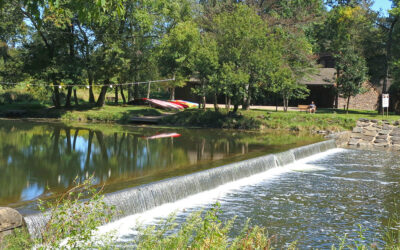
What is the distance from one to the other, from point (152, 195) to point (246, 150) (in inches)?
340

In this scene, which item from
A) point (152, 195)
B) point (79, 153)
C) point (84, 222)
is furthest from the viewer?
point (79, 153)

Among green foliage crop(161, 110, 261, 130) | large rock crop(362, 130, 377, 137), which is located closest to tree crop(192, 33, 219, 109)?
green foliage crop(161, 110, 261, 130)

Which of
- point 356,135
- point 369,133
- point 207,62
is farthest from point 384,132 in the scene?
→ point 207,62

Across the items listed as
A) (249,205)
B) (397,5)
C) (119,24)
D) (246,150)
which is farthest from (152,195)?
(397,5)

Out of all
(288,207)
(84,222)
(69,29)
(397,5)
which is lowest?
(288,207)

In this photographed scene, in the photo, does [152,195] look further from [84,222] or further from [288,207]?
[84,222]

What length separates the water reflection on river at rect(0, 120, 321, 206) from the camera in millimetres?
10797

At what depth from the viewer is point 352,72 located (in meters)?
33.0

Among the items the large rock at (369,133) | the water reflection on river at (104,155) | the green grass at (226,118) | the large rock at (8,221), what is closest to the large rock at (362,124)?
the green grass at (226,118)

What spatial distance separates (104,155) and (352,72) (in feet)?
75.7

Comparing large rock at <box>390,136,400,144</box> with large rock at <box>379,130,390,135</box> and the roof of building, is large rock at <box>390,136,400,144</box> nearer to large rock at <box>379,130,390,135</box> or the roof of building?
large rock at <box>379,130,390,135</box>

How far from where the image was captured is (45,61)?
33.0 meters

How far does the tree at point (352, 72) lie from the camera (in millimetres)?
32938

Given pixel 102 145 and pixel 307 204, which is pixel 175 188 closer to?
pixel 307 204
